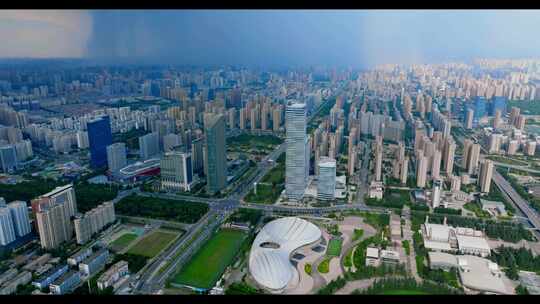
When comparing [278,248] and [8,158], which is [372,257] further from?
[8,158]

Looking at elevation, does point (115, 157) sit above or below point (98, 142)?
below

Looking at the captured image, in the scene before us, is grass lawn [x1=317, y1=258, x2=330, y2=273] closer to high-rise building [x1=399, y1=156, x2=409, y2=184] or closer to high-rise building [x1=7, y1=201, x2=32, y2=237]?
high-rise building [x1=399, y1=156, x2=409, y2=184]

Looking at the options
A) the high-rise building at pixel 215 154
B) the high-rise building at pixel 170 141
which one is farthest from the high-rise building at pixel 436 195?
the high-rise building at pixel 170 141

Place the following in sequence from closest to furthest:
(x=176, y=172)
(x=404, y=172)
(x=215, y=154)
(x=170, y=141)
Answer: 1. (x=215, y=154)
2. (x=176, y=172)
3. (x=404, y=172)
4. (x=170, y=141)

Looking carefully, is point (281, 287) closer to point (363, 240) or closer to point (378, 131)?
point (363, 240)

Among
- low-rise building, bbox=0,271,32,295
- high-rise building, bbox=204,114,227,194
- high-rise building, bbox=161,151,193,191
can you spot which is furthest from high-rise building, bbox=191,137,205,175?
low-rise building, bbox=0,271,32,295

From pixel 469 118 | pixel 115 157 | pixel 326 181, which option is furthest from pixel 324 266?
pixel 469 118
